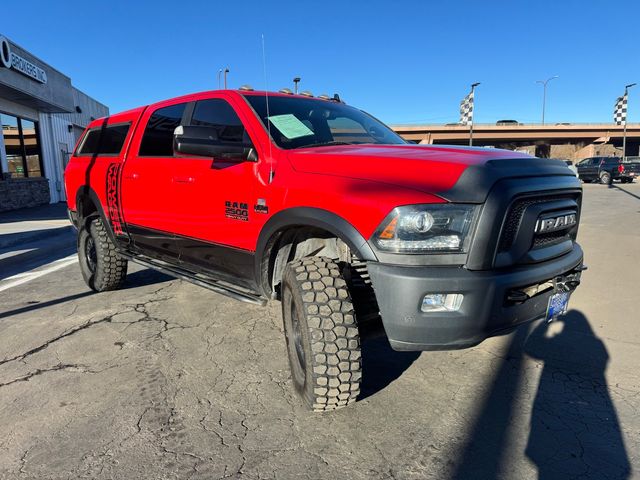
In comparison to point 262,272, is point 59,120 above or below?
above

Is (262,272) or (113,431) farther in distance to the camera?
(262,272)

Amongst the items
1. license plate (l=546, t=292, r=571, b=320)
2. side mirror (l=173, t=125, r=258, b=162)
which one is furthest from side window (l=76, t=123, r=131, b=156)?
license plate (l=546, t=292, r=571, b=320)

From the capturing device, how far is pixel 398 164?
2.38 metres

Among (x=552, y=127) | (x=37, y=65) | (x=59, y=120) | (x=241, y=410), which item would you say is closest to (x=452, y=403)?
(x=241, y=410)

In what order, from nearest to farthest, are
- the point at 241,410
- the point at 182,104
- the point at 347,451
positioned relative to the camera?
the point at 347,451 → the point at 241,410 → the point at 182,104

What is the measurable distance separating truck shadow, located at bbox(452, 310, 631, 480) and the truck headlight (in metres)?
1.04

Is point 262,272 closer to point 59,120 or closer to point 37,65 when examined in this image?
point 37,65

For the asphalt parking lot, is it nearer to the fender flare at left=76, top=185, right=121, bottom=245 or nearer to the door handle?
the fender flare at left=76, top=185, right=121, bottom=245

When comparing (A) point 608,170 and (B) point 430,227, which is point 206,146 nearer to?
(B) point 430,227

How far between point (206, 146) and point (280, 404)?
5.47 ft

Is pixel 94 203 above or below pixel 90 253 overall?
above

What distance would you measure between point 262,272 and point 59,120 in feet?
65.3

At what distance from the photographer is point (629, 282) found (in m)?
5.26

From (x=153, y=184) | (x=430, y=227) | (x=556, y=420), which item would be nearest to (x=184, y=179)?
(x=153, y=184)
